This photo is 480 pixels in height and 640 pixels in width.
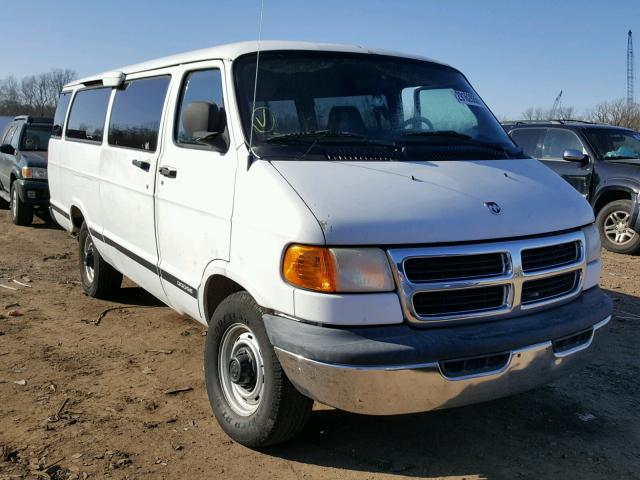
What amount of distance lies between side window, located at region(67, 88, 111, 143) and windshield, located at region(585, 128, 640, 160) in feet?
24.9

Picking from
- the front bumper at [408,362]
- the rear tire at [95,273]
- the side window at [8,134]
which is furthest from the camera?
the side window at [8,134]

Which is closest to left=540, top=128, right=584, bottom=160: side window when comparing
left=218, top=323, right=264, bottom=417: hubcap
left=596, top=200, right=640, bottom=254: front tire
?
left=596, top=200, right=640, bottom=254: front tire

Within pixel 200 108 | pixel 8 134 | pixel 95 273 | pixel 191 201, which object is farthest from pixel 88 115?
pixel 8 134

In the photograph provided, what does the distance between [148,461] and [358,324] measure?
1.42m

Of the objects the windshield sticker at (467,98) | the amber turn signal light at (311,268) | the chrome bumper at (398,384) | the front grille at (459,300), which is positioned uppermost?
the windshield sticker at (467,98)

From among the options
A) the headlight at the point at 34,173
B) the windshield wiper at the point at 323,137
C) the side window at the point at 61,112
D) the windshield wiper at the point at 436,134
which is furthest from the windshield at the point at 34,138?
the windshield wiper at the point at 436,134

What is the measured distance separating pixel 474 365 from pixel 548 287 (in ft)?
2.24

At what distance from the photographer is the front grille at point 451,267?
2.83 meters

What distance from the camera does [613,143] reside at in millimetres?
10008

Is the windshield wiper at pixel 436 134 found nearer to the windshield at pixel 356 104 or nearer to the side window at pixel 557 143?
the windshield at pixel 356 104

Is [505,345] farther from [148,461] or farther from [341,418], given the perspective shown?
[148,461]

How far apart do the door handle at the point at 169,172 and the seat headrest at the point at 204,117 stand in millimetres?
506

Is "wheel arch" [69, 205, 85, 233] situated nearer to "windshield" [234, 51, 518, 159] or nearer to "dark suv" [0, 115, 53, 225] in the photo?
"windshield" [234, 51, 518, 159]

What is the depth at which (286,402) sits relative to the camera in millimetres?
3088
